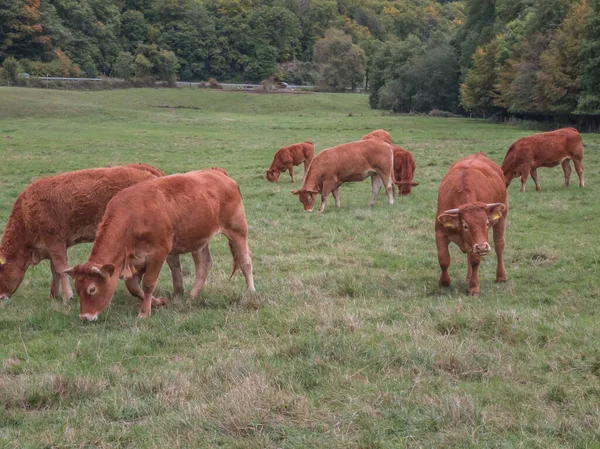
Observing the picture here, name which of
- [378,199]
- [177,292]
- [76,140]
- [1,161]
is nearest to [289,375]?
[177,292]

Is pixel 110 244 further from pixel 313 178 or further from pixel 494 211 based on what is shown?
pixel 313 178

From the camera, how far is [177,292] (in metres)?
9.38

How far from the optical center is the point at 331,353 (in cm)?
611

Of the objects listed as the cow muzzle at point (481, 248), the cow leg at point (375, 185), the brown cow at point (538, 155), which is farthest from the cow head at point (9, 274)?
the brown cow at point (538, 155)

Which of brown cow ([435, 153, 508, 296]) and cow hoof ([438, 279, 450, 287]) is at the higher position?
brown cow ([435, 153, 508, 296])

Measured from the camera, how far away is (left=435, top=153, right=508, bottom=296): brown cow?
8.71 metres

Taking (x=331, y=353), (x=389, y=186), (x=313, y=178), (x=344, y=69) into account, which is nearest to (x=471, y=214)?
(x=331, y=353)

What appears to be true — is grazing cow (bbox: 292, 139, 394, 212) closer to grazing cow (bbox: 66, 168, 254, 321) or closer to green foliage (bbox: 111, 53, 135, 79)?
grazing cow (bbox: 66, 168, 254, 321)

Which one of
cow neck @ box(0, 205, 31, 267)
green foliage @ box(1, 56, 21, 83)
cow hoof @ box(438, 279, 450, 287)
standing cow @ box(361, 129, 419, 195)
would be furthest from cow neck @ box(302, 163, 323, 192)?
green foliage @ box(1, 56, 21, 83)

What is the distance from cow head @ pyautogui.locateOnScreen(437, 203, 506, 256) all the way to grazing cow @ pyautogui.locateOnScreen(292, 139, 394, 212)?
811cm

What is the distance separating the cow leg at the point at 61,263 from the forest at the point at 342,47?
45.7 m

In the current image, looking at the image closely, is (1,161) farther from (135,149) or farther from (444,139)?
(444,139)

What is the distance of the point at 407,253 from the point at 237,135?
3417 cm

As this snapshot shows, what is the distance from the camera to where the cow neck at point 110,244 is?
7.80 m
